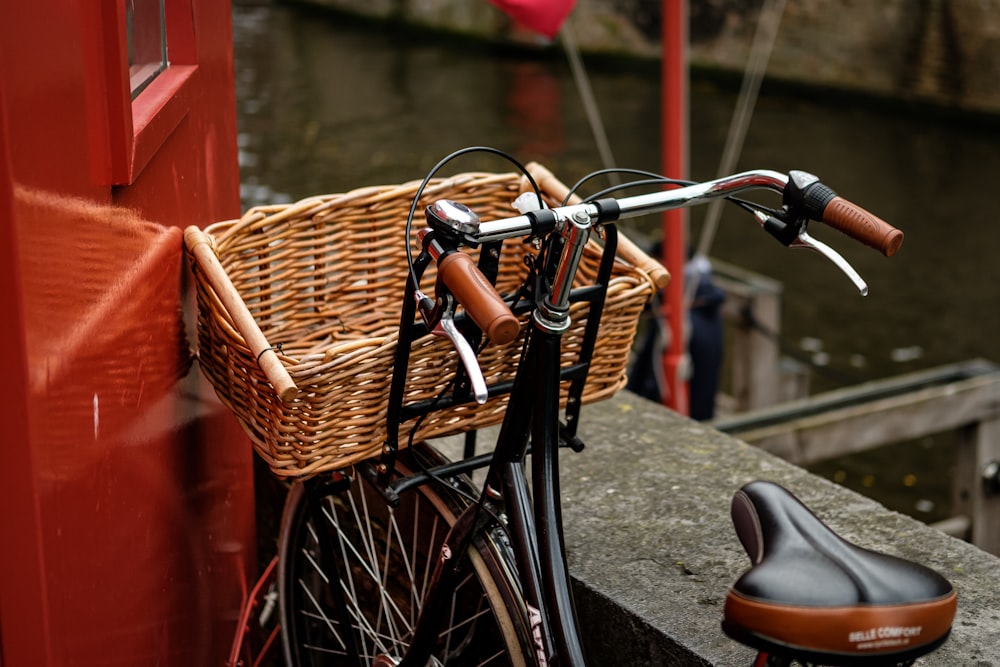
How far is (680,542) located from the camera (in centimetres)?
254

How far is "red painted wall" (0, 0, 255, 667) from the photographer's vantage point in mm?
1567

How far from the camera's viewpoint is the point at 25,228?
1.55 meters

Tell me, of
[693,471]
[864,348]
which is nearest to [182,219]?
[693,471]

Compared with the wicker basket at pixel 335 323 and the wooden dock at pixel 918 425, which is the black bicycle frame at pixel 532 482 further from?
the wooden dock at pixel 918 425

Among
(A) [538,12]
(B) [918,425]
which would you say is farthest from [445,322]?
(B) [918,425]

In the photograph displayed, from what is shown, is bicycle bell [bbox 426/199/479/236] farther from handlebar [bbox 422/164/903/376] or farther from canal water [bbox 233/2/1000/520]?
canal water [bbox 233/2/1000/520]

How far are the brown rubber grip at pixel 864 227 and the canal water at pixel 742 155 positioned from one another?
17.4 ft

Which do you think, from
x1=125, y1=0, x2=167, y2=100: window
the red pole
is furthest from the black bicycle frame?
the red pole

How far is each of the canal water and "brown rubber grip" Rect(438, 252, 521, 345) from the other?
5648 mm

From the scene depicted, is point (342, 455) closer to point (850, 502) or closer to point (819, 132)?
point (850, 502)

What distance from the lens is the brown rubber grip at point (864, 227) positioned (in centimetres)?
183

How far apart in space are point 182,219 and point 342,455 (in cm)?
69

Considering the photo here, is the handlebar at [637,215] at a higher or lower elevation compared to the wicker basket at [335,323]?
higher

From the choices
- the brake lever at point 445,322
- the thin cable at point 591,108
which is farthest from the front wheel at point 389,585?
the thin cable at point 591,108
